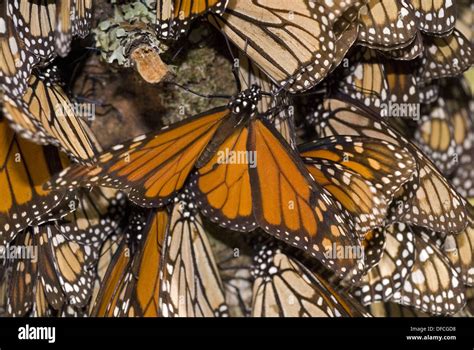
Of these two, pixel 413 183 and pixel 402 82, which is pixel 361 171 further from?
pixel 402 82

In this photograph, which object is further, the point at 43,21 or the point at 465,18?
the point at 465,18

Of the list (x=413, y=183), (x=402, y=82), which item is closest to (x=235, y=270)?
(x=413, y=183)

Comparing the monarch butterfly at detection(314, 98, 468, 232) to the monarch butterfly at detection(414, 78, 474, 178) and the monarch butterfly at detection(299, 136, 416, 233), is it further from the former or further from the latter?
the monarch butterfly at detection(414, 78, 474, 178)

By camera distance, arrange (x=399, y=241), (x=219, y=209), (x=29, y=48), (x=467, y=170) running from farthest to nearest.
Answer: (x=467, y=170) → (x=399, y=241) → (x=219, y=209) → (x=29, y=48)

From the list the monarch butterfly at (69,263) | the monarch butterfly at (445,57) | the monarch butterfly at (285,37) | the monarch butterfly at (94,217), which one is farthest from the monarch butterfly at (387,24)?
the monarch butterfly at (69,263)

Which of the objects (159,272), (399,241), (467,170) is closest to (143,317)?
(159,272)

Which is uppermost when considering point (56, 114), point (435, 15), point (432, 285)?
point (435, 15)

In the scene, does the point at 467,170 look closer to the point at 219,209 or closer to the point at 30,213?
the point at 219,209
